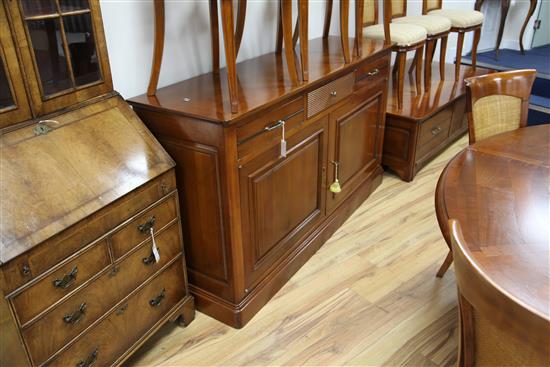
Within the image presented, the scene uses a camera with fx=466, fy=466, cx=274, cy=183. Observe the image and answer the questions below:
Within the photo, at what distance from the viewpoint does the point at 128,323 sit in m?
1.58

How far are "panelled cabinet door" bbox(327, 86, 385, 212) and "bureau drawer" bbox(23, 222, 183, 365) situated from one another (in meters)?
0.92

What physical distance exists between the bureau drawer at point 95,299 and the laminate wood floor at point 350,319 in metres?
0.37

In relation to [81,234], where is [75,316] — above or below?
below

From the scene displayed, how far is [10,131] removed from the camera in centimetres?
131

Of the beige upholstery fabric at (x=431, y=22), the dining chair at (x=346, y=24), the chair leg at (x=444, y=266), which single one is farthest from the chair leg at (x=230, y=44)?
the beige upholstery fabric at (x=431, y=22)

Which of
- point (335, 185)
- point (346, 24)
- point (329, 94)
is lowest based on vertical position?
point (335, 185)

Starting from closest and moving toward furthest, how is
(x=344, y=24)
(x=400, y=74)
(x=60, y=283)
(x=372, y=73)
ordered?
1. (x=60, y=283)
2. (x=344, y=24)
3. (x=372, y=73)
4. (x=400, y=74)

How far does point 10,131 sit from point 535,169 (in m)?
1.58

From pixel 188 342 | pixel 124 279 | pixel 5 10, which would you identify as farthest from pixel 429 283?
pixel 5 10

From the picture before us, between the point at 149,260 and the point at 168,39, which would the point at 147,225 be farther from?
the point at 168,39

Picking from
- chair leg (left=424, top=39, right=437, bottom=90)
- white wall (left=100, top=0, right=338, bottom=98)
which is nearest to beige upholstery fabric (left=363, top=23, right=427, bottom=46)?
chair leg (left=424, top=39, right=437, bottom=90)

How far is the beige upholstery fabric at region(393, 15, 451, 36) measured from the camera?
10.3 feet

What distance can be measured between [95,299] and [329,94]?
1.26 m

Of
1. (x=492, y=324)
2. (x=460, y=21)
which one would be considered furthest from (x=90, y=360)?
(x=460, y=21)
